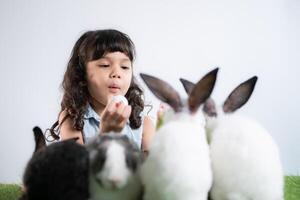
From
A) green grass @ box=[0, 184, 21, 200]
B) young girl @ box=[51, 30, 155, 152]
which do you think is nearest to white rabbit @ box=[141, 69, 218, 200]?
young girl @ box=[51, 30, 155, 152]

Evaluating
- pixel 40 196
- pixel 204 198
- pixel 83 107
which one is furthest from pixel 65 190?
pixel 83 107

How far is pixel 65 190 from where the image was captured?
44 cm

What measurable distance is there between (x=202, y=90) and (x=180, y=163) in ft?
0.31

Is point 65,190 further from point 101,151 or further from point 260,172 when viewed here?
point 260,172

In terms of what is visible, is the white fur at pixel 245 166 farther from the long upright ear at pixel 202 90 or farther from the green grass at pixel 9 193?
the green grass at pixel 9 193

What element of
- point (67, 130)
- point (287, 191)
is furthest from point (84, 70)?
point (287, 191)

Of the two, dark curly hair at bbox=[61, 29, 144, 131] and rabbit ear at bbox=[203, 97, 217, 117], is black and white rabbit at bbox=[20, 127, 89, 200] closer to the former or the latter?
rabbit ear at bbox=[203, 97, 217, 117]

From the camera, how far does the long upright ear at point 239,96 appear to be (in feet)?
1.86

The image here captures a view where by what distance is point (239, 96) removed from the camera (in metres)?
0.57

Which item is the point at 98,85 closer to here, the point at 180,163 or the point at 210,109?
the point at 210,109

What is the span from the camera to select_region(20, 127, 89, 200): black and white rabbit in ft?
1.46

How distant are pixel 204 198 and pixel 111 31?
0.85m

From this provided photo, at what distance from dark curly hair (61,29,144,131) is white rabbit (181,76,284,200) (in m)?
0.65

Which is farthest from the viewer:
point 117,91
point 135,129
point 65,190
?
point 135,129
